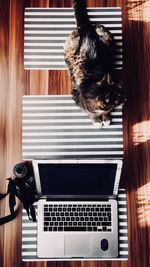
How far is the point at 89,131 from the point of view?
5.84ft

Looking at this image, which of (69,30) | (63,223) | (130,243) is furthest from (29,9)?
(130,243)

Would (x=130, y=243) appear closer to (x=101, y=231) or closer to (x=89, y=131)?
(x=101, y=231)

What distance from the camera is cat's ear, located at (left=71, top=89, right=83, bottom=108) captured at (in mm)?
1705

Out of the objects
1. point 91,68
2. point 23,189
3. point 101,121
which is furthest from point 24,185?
point 91,68

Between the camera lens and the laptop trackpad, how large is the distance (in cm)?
28

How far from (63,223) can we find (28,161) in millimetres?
293

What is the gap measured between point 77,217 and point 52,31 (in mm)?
774

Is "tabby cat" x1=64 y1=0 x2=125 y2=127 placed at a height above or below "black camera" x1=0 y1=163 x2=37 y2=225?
above

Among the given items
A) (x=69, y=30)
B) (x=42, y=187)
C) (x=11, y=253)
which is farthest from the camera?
(x=69, y=30)

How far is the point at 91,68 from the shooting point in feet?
5.37

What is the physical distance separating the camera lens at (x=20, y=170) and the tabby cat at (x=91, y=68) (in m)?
0.33

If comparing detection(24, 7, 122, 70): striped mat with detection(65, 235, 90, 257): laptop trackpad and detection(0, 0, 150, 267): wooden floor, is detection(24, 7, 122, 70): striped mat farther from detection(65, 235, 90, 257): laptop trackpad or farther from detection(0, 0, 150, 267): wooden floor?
detection(65, 235, 90, 257): laptop trackpad

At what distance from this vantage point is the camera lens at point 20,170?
165 centimetres

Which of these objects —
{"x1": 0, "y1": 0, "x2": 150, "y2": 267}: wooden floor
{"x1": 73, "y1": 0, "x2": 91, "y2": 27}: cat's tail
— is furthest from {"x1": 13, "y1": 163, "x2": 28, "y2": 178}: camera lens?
{"x1": 73, "y1": 0, "x2": 91, "y2": 27}: cat's tail
